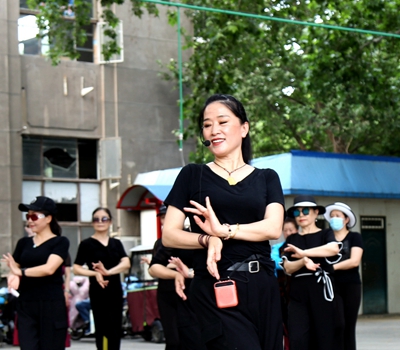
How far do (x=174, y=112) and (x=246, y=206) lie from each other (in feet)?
70.0

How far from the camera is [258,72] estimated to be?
28.6 m

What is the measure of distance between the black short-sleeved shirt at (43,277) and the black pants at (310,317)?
7.25 feet

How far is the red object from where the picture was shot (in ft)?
55.5

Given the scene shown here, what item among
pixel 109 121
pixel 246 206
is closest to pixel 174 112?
pixel 109 121

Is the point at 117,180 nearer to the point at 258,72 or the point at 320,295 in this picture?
the point at 258,72

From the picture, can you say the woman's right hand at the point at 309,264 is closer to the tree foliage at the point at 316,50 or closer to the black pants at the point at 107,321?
the black pants at the point at 107,321

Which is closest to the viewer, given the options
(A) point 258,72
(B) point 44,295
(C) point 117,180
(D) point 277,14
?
(B) point 44,295

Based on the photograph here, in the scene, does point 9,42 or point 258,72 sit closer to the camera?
point 9,42

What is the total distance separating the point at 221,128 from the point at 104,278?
20.6 feet

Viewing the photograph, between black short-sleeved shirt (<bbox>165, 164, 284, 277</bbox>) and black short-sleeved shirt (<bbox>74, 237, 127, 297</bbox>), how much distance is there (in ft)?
20.3

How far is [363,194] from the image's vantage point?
75.7 ft

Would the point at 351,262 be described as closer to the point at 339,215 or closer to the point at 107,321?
the point at 339,215

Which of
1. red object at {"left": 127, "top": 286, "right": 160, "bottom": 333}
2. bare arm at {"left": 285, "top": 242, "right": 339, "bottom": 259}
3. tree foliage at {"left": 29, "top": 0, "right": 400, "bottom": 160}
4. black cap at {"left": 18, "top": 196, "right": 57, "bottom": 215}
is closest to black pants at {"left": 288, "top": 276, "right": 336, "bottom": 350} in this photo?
bare arm at {"left": 285, "top": 242, "right": 339, "bottom": 259}

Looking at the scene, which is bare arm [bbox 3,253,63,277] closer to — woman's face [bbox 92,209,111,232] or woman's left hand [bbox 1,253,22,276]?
woman's left hand [bbox 1,253,22,276]
